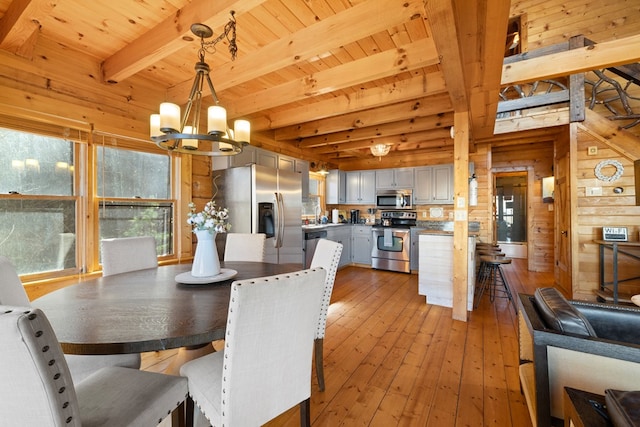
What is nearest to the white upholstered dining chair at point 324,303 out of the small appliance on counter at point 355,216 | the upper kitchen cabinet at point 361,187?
the upper kitchen cabinet at point 361,187

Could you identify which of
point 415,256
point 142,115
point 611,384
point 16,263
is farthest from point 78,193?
point 415,256

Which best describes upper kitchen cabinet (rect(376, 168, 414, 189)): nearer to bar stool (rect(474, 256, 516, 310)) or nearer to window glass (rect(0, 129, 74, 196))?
bar stool (rect(474, 256, 516, 310))

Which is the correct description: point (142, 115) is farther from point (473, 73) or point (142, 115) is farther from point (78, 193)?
point (473, 73)

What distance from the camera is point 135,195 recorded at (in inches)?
116

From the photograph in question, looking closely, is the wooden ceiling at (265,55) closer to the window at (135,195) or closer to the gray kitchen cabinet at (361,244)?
the window at (135,195)

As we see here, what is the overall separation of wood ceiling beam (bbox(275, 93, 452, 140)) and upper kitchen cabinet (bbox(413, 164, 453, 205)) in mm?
2242

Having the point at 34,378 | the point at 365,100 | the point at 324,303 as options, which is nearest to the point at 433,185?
the point at 365,100

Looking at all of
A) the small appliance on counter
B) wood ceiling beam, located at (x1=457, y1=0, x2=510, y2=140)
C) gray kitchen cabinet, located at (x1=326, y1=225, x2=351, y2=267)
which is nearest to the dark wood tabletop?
wood ceiling beam, located at (x1=457, y1=0, x2=510, y2=140)

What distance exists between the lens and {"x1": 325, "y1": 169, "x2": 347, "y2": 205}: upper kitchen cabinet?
6.37 meters

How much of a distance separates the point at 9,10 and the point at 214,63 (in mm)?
1336

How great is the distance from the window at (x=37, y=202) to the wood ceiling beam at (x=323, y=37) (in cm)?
155

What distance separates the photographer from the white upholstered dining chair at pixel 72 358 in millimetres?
1379

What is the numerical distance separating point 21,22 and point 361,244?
536 centimetres

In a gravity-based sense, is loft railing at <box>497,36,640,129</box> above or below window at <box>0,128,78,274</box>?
above
